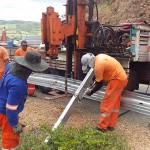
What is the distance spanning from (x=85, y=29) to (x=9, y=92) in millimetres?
3952

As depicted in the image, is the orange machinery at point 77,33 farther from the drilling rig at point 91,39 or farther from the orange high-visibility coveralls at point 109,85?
the orange high-visibility coveralls at point 109,85

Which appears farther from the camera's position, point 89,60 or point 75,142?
point 89,60

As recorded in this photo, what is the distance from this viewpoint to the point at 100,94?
638 centimetres

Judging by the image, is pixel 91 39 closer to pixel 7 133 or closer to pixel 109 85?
pixel 109 85

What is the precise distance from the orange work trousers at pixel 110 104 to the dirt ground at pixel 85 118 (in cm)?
41

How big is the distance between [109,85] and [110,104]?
1.20 feet

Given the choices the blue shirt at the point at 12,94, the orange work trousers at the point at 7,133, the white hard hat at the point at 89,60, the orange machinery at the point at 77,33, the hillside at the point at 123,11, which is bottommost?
the orange work trousers at the point at 7,133

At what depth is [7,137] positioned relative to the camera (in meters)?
4.09

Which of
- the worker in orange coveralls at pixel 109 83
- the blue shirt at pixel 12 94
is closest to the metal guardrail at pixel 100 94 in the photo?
the worker in orange coveralls at pixel 109 83

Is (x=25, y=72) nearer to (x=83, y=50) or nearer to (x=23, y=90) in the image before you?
(x=23, y=90)

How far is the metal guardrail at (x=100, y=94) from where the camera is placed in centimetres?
552

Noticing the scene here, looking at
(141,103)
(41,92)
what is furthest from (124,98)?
(41,92)

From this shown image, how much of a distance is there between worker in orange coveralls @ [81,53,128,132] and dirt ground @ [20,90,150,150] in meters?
0.46

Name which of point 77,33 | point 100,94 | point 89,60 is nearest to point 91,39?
point 77,33
